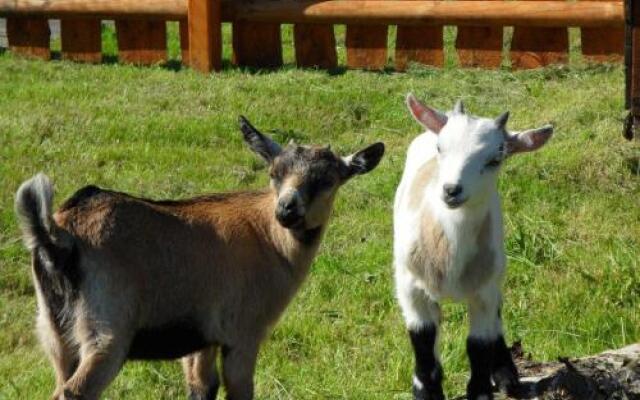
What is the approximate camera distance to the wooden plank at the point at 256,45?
1309 centimetres

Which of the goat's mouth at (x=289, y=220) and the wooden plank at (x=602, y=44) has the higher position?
the wooden plank at (x=602, y=44)

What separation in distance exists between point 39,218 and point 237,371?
1.13 m

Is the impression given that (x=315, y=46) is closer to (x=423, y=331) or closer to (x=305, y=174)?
(x=305, y=174)

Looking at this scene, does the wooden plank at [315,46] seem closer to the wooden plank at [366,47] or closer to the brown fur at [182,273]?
the wooden plank at [366,47]

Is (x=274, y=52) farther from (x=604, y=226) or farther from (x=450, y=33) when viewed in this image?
(x=604, y=226)

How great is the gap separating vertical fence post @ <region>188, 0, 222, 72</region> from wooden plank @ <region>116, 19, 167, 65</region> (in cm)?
50

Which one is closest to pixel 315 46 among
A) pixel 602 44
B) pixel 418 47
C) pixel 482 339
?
pixel 418 47

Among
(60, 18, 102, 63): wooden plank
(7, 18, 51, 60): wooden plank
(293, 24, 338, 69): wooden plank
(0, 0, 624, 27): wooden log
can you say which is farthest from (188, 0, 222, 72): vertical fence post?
(7, 18, 51, 60): wooden plank

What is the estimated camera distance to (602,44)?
12.7m

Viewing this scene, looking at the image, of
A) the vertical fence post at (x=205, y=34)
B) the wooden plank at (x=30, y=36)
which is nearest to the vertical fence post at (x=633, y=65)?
the vertical fence post at (x=205, y=34)

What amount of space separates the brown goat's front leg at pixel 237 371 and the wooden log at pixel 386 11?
7343 mm

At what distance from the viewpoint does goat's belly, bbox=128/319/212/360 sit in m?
5.48

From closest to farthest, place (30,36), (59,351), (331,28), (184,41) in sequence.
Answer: (59,351)
(331,28)
(184,41)
(30,36)

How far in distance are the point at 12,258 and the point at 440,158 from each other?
11.7 ft
